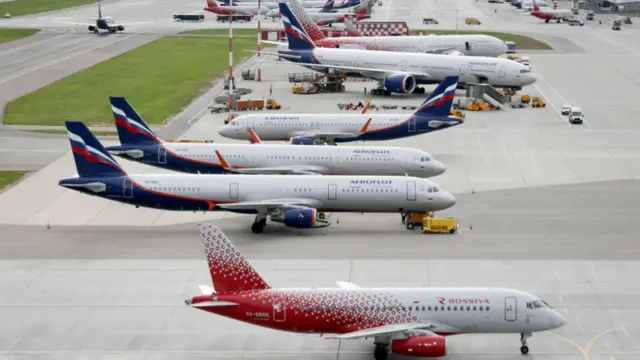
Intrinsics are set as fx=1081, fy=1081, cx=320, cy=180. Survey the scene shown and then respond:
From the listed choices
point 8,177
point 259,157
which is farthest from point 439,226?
point 8,177

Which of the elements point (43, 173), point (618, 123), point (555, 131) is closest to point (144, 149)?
point (43, 173)

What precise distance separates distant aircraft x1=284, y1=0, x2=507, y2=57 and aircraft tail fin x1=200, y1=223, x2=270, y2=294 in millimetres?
95948

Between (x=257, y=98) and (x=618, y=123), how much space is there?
41.6 meters

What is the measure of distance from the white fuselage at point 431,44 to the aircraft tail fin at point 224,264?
99.4m

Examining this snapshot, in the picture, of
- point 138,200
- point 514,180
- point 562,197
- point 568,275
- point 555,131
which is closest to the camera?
point 568,275

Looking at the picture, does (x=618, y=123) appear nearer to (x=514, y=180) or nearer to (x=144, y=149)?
(x=514, y=180)

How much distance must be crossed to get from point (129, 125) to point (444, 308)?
134 ft

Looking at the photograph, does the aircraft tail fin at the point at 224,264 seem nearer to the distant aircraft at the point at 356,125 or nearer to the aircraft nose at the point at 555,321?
the aircraft nose at the point at 555,321

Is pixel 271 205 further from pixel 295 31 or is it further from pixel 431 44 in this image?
pixel 431 44

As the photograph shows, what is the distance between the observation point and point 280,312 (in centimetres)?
4681

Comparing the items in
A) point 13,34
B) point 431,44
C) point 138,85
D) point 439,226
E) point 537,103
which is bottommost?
point 13,34

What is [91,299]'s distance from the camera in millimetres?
57344

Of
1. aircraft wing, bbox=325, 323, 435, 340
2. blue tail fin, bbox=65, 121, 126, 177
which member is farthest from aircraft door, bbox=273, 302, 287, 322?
blue tail fin, bbox=65, 121, 126, 177

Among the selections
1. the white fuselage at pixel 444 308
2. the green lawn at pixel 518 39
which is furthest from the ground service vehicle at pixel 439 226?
the green lawn at pixel 518 39
